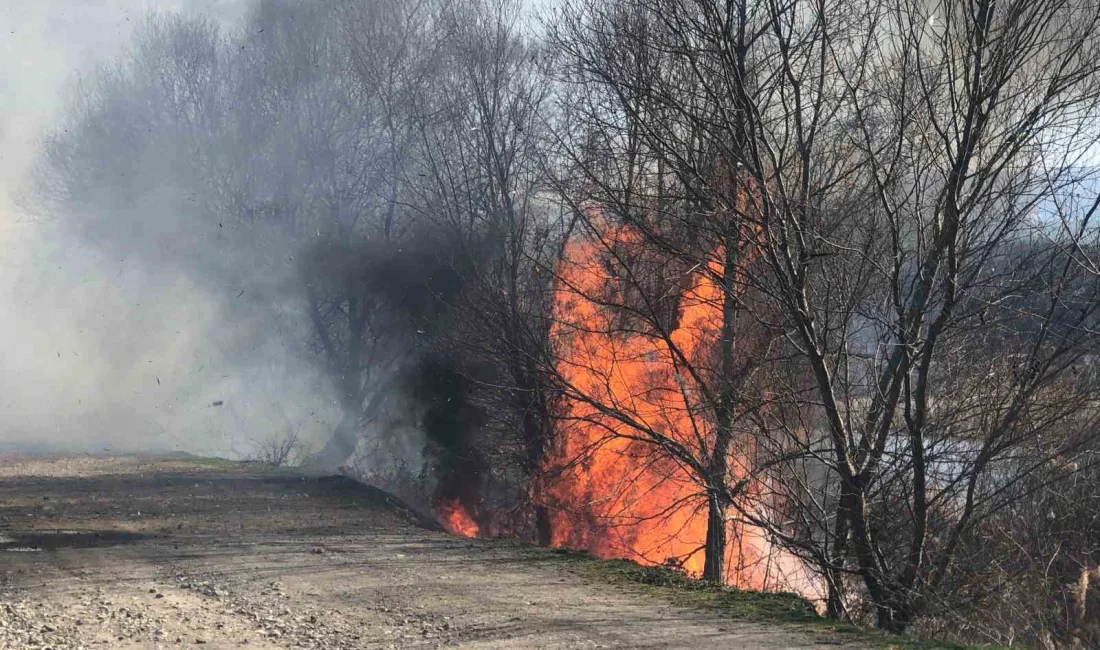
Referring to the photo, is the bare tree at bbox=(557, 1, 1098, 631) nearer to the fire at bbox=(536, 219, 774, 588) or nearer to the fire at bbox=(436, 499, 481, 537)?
the fire at bbox=(536, 219, 774, 588)

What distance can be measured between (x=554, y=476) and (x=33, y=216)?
21861 millimetres

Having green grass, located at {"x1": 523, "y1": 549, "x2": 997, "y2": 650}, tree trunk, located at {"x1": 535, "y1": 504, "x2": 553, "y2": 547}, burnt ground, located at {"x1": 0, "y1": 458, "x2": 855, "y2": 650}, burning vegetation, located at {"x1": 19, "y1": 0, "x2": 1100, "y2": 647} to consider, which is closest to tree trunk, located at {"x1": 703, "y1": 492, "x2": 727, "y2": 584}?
burning vegetation, located at {"x1": 19, "y1": 0, "x2": 1100, "y2": 647}

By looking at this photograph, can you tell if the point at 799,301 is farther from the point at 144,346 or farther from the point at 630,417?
the point at 144,346

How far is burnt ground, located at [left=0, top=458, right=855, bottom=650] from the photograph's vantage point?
7.33 meters

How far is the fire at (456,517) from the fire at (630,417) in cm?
263

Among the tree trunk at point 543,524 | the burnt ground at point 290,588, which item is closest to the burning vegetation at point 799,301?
the tree trunk at point 543,524

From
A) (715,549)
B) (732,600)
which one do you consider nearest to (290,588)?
(732,600)

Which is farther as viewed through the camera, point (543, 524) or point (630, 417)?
point (543, 524)

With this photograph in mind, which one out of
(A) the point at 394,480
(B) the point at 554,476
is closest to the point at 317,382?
(A) the point at 394,480

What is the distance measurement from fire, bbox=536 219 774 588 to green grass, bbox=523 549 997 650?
30.7 inches

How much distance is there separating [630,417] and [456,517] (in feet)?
31.0

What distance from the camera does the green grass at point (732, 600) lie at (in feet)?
24.8

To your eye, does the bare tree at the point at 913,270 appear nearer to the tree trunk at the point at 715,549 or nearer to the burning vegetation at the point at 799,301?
the burning vegetation at the point at 799,301

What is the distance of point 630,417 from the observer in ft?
38.6
